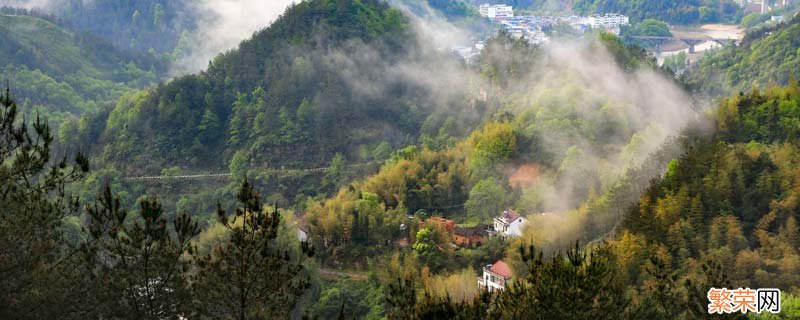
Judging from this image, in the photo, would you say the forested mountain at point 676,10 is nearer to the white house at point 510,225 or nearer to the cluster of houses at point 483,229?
the cluster of houses at point 483,229

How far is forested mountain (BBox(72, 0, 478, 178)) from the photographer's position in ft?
163

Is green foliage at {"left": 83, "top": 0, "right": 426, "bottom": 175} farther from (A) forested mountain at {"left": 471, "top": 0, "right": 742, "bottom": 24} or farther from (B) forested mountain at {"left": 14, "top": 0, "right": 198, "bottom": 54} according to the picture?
(A) forested mountain at {"left": 471, "top": 0, "right": 742, "bottom": 24}

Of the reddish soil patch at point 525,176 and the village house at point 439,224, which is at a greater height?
the reddish soil patch at point 525,176

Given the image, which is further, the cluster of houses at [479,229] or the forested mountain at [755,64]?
the forested mountain at [755,64]

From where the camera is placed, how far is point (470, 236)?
33000 mm

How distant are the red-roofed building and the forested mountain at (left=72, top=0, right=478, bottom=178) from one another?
21757mm

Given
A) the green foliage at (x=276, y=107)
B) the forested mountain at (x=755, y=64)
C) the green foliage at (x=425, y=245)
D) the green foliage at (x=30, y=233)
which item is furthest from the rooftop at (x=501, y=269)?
the forested mountain at (x=755, y=64)

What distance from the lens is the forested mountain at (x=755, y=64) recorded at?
57.3 meters

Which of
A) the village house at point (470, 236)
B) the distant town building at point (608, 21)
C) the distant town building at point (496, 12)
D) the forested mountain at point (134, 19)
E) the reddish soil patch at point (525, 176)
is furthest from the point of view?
the distant town building at point (496, 12)

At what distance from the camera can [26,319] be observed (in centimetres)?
1433

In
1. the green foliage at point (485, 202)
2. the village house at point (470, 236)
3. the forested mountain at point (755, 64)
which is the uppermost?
the forested mountain at point (755, 64)

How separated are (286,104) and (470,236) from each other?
21.0 meters

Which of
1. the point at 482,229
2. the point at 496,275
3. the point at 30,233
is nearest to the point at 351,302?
the point at 496,275

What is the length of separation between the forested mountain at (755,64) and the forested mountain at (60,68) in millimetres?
45268
